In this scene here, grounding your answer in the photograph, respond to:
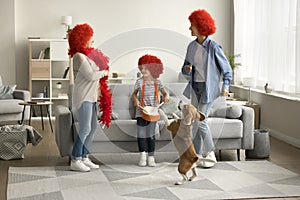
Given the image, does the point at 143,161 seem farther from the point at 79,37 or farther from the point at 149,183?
the point at 79,37

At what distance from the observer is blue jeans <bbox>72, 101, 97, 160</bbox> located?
16.4 feet

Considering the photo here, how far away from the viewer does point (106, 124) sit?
5.30 meters

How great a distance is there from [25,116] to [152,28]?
110 inches

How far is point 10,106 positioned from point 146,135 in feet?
10.6

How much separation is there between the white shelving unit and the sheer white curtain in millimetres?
2933

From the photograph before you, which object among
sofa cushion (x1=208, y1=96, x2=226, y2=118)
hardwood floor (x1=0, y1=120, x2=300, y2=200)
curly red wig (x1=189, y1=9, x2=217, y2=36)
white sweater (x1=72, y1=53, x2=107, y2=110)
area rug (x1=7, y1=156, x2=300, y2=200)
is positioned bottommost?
area rug (x1=7, y1=156, x2=300, y2=200)

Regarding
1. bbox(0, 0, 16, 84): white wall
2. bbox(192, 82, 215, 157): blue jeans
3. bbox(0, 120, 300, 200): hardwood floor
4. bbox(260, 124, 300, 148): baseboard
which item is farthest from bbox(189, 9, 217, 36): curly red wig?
bbox(0, 0, 16, 84): white wall

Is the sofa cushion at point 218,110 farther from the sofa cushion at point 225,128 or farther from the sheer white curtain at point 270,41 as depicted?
the sheer white curtain at point 270,41

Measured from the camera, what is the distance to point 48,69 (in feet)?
29.6

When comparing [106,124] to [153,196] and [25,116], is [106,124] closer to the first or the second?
[153,196]

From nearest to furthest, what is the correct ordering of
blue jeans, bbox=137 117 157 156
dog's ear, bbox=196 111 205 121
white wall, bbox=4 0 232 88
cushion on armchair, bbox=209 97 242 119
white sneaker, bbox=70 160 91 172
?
dog's ear, bbox=196 111 205 121 < white sneaker, bbox=70 160 91 172 < blue jeans, bbox=137 117 157 156 < cushion on armchair, bbox=209 97 242 119 < white wall, bbox=4 0 232 88

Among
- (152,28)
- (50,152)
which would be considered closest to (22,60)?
(152,28)

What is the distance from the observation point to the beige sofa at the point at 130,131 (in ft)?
17.6

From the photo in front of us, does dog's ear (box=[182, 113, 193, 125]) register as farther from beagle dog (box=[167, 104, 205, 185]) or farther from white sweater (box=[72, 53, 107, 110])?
white sweater (box=[72, 53, 107, 110])
